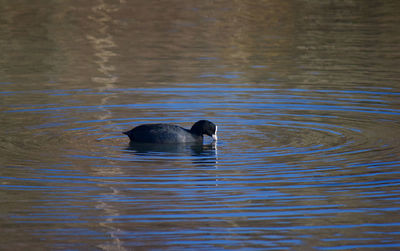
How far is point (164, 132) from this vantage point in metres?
15.1

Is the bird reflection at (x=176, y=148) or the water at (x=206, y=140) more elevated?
the water at (x=206, y=140)

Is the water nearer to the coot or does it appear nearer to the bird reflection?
the bird reflection

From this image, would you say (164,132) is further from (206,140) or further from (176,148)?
(206,140)

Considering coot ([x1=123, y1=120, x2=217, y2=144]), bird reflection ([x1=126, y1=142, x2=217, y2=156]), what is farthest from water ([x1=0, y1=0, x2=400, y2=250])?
coot ([x1=123, y1=120, x2=217, y2=144])

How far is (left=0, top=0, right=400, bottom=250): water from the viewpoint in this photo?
10219 mm

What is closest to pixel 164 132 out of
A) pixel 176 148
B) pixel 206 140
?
pixel 176 148

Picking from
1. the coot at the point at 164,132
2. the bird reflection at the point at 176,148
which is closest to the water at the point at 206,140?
the bird reflection at the point at 176,148

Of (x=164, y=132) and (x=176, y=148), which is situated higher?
(x=164, y=132)

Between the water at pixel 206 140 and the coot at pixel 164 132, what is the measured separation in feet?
0.85

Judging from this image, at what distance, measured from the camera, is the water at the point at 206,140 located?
10219 millimetres

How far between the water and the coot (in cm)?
26

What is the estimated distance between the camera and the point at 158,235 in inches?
387

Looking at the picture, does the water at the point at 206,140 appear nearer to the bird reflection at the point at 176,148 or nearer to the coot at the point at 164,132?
the bird reflection at the point at 176,148

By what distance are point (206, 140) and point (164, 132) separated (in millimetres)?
1412
